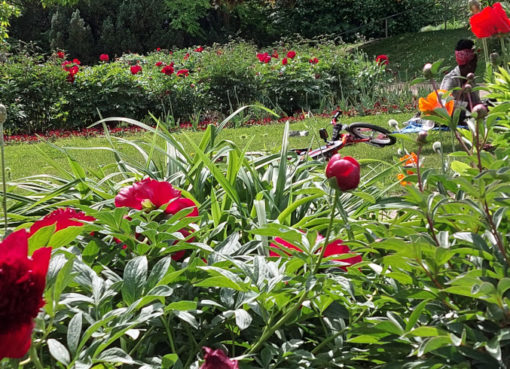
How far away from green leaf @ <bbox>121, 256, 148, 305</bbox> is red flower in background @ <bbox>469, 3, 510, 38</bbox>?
1195 millimetres

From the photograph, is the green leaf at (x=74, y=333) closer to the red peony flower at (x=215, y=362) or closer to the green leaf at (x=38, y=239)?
the green leaf at (x=38, y=239)

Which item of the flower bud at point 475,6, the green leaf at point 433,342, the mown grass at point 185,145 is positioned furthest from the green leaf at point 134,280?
the mown grass at point 185,145

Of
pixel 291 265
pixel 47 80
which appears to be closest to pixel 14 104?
pixel 47 80

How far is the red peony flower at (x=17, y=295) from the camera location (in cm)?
59

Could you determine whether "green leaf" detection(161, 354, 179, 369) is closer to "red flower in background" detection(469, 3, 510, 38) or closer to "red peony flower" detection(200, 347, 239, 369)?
"red peony flower" detection(200, 347, 239, 369)

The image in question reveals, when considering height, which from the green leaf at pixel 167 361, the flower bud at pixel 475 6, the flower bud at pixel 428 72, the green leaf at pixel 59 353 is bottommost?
the green leaf at pixel 167 361

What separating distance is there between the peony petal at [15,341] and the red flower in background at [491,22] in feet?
4.79

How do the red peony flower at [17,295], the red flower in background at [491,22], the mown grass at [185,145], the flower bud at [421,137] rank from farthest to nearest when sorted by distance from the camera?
the mown grass at [185,145] < the red flower in background at [491,22] < the flower bud at [421,137] < the red peony flower at [17,295]

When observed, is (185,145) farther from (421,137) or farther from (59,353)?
(59,353)

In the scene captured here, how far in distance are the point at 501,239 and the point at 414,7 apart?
18.7 meters

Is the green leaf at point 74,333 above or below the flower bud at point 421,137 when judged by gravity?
below

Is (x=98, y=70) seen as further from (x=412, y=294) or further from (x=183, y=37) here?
(x=183, y=37)

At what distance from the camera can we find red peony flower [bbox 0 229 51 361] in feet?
1.93

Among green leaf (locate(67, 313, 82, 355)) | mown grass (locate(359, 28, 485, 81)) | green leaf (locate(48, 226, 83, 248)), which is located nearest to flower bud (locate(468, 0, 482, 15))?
green leaf (locate(48, 226, 83, 248))
